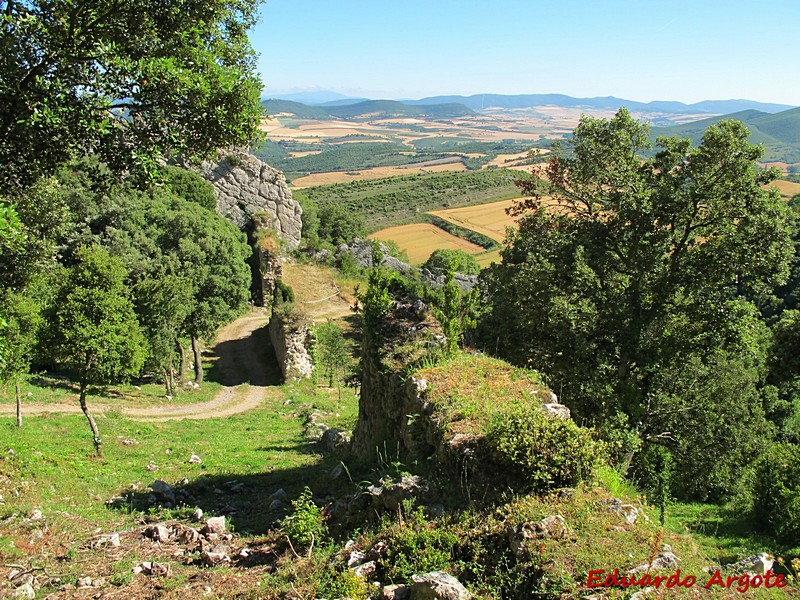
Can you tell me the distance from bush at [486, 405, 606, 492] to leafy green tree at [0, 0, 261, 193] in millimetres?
6366

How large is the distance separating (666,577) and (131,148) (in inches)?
350

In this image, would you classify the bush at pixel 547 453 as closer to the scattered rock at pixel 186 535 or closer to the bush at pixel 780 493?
the scattered rock at pixel 186 535

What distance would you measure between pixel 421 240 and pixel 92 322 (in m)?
68.5

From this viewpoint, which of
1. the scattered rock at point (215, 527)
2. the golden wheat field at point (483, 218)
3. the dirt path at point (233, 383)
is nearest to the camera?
the scattered rock at point (215, 527)

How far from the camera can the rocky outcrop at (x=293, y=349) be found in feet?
103

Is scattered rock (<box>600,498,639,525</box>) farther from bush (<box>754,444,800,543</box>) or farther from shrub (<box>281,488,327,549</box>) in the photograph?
bush (<box>754,444,800,543</box>)

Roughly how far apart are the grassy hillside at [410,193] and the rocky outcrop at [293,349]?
59.7m

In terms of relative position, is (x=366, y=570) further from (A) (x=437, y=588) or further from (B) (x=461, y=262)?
(B) (x=461, y=262)

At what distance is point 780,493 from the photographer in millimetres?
13859

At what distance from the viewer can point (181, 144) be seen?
8.63m

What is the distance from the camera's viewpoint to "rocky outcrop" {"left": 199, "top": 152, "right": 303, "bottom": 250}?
50.7 metres

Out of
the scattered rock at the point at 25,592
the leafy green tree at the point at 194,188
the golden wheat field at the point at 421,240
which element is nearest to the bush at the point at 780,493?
the scattered rock at the point at 25,592

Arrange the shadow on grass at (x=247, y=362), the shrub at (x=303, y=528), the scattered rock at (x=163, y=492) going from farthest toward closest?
the shadow on grass at (x=247, y=362)
the scattered rock at (x=163, y=492)
the shrub at (x=303, y=528)

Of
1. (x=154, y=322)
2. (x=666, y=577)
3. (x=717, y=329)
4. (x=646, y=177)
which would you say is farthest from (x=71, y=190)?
(x=666, y=577)
